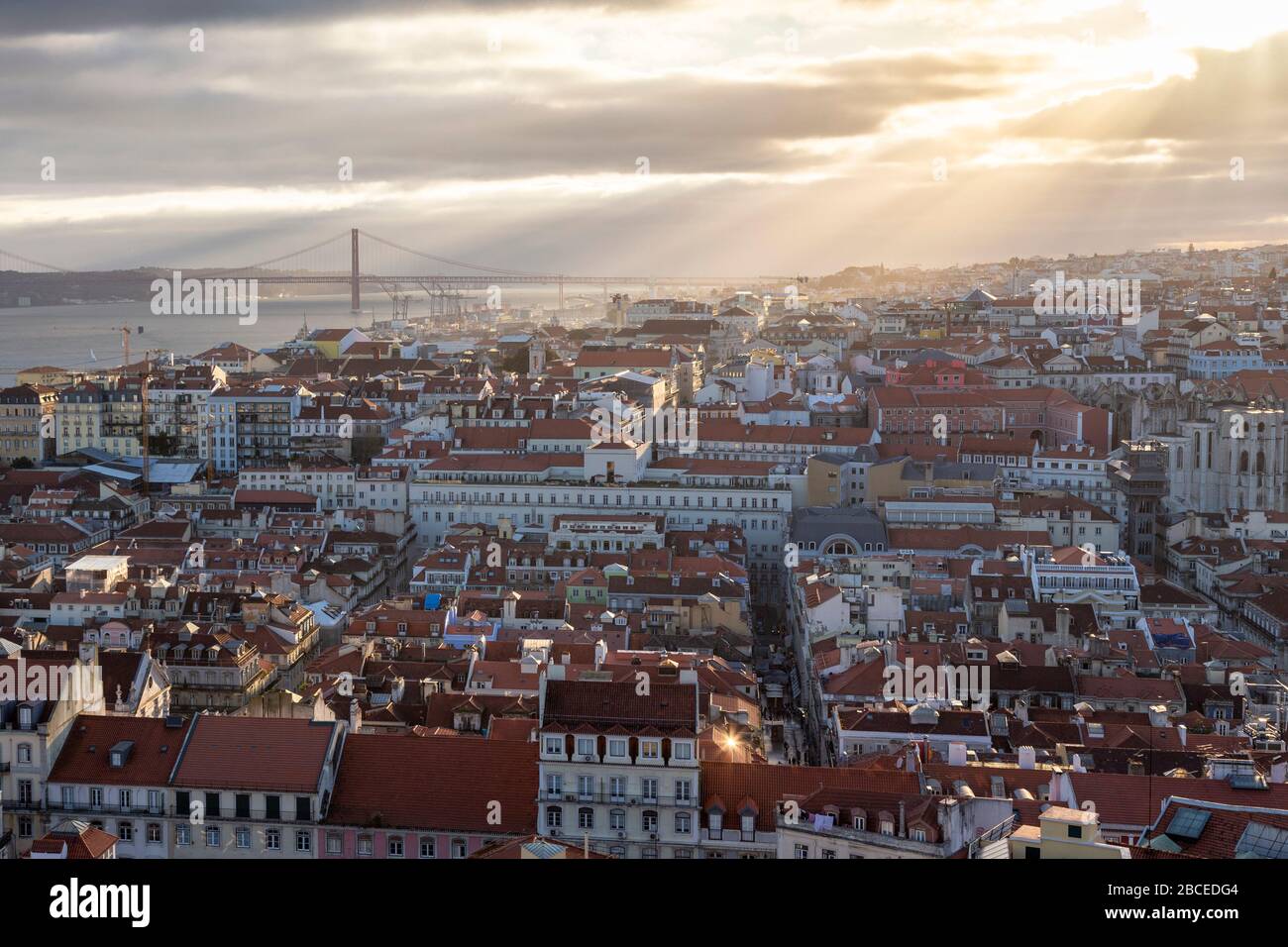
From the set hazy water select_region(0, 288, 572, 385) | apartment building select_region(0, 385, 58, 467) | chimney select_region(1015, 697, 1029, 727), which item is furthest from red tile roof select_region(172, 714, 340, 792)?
hazy water select_region(0, 288, 572, 385)

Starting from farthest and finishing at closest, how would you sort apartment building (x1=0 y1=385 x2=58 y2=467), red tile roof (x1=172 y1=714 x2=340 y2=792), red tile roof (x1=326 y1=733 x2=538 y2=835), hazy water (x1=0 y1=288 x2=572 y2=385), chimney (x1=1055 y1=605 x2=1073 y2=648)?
hazy water (x1=0 y1=288 x2=572 y2=385) < apartment building (x1=0 y1=385 x2=58 y2=467) < chimney (x1=1055 y1=605 x2=1073 y2=648) < red tile roof (x1=172 y1=714 x2=340 y2=792) < red tile roof (x1=326 y1=733 x2=538 y2=835)

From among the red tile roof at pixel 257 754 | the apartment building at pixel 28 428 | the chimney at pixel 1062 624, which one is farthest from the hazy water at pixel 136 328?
the red tile roof at pixel 257 754

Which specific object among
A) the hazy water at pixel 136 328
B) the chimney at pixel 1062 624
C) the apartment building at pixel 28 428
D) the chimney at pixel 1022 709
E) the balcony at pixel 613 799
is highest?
the hazy water at pixel 136 328

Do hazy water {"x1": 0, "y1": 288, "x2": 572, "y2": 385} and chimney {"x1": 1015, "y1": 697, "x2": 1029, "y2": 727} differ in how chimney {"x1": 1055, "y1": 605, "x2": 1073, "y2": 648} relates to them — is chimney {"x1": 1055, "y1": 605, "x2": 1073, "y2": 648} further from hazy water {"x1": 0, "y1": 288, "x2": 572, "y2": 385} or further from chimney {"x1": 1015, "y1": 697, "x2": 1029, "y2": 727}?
hazy water {"x1": 0, "y1": 288, "x2": 572, "y2": 385}

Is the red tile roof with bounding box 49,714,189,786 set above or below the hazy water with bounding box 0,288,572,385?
below

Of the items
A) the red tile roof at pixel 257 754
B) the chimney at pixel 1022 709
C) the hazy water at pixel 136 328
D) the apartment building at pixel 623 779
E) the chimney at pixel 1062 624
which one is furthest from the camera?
the hazy water at pixel 136 328

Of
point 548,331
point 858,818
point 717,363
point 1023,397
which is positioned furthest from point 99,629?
point 548,331

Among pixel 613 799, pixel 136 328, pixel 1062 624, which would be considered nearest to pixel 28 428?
pixel 1062 624

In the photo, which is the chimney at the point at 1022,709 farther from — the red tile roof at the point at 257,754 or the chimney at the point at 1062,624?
the red tile roof at the point at 257,754
